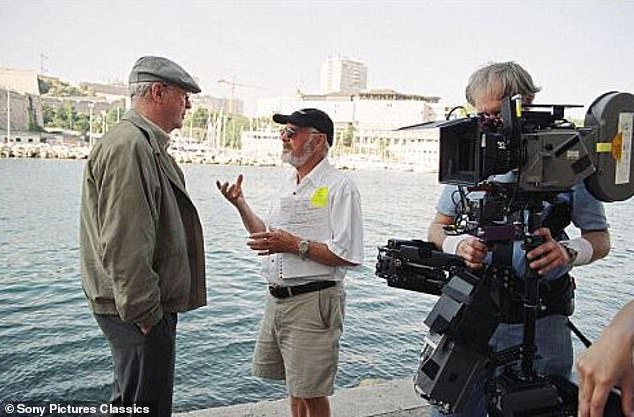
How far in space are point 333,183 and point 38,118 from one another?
41.1m

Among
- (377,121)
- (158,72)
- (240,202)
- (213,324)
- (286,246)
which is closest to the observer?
(158,72)

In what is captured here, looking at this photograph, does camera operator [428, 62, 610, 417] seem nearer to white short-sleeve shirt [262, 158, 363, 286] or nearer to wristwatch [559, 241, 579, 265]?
wristwatch [559, 241, 579, 265]

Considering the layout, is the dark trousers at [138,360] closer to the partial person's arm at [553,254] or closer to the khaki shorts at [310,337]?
the khaki shorts at [310,337]

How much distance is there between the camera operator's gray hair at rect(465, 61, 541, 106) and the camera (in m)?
1.68

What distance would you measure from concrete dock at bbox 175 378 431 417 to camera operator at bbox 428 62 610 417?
973mm

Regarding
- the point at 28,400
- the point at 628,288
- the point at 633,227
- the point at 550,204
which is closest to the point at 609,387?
the point at 550,204

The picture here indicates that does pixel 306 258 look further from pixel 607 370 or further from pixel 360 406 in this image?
pixel 607 370

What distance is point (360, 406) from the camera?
2.62 m

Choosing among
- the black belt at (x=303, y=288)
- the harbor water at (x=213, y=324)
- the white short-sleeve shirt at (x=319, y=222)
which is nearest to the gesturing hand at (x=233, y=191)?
the white short-sleeve shirt at (x=319, y=222)

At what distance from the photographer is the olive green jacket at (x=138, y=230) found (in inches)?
71.4

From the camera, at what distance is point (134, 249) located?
5.93 ft

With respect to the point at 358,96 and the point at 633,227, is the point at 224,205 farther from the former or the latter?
the point at 358,96

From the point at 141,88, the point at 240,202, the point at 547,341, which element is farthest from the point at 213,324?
A: the point at 547,341

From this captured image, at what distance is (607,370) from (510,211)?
2.66 feet
